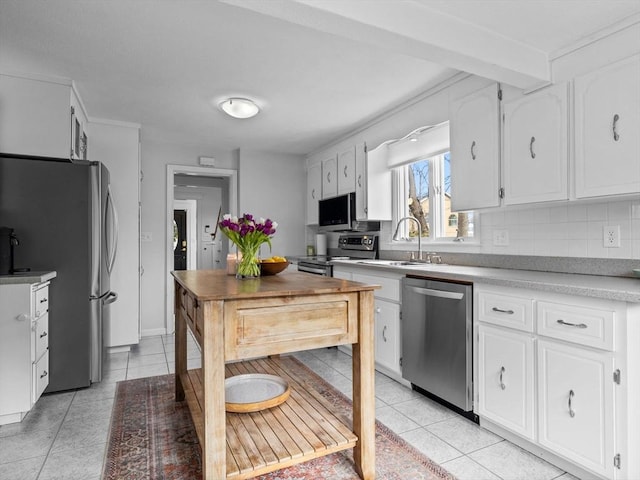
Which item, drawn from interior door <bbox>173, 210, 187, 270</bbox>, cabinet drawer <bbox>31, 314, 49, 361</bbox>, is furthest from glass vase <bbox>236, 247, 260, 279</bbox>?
interior door <bbox>173, 210, 187, 270</bbox>

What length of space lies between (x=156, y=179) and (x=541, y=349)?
14.5ft

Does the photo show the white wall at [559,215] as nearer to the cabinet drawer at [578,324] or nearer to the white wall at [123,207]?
the cabinet drawer at [578,324]

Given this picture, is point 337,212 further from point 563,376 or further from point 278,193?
point 563,376

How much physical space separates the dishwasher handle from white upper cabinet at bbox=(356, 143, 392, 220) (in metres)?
1.44

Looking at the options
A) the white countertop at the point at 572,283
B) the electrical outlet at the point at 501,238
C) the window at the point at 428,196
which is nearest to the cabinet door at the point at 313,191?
the window at the point at 428,196

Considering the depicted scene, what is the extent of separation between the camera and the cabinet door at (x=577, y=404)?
64.2 inches

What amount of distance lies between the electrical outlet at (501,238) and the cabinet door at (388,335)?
0.88 meters

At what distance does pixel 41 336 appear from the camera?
2.61 metres

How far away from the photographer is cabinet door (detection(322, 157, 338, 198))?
464 centimetres

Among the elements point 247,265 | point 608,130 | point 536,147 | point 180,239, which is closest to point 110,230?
point 247,265

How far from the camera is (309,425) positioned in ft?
6.00

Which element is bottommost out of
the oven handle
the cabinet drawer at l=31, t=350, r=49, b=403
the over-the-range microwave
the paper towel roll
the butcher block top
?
the cabinet drawer at l=31, t=350, r=49, b=403

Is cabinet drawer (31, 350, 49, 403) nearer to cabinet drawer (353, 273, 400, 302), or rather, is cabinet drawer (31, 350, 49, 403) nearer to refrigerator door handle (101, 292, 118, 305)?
refrigerator door handle (101, 292, 118, 305)

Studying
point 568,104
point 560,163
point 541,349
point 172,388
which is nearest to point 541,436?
point 541,349
